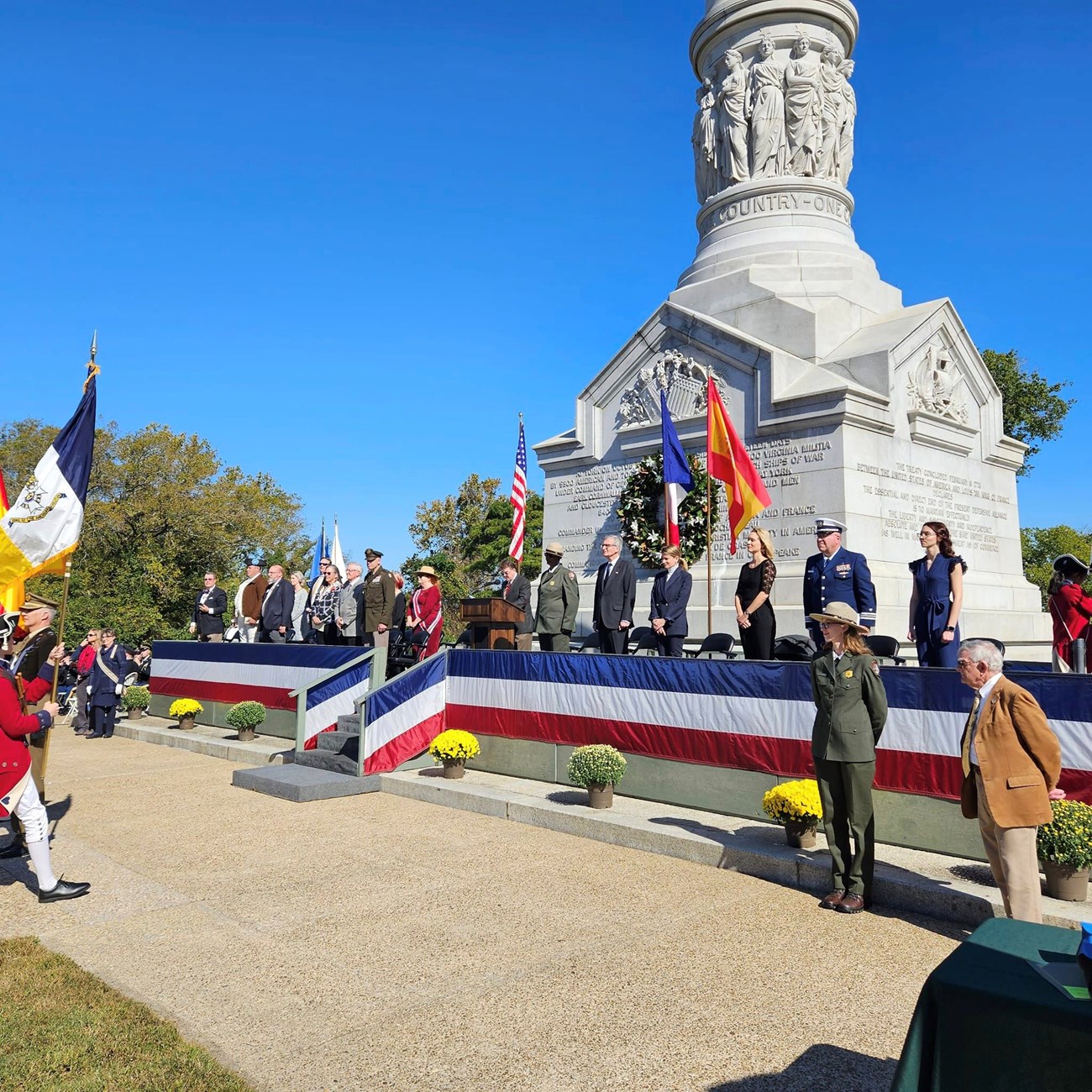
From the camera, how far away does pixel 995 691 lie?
4996 mm

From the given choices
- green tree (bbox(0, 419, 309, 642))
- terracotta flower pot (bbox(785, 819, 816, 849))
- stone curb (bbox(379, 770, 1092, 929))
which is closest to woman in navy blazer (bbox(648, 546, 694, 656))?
stone curb (bbox(379, 770, 1092, 929))

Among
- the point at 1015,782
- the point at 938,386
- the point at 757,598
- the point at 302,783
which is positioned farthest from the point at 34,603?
the point at 938,386

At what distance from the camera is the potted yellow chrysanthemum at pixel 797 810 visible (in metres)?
6.72

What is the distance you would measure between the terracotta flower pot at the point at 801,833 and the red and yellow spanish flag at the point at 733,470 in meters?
5.91

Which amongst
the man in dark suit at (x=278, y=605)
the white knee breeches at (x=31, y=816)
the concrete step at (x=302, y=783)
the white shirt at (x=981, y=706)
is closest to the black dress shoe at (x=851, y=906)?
the white shirt at (x=981, y=706)

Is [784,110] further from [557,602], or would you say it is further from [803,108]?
[557,602]

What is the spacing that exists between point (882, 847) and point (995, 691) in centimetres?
252

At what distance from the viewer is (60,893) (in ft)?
20.2

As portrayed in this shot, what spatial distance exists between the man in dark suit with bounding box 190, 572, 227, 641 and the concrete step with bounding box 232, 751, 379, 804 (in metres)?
7.17

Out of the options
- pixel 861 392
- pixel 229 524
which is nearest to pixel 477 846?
pixel 861 392

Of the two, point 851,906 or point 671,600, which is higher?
point 671,600

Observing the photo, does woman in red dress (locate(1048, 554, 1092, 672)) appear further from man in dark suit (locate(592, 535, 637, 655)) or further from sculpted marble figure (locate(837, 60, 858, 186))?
sculpted marble figure (locate(837, 60, 858, 186))

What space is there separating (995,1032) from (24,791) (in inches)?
244

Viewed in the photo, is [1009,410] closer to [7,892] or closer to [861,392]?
[861,392]
